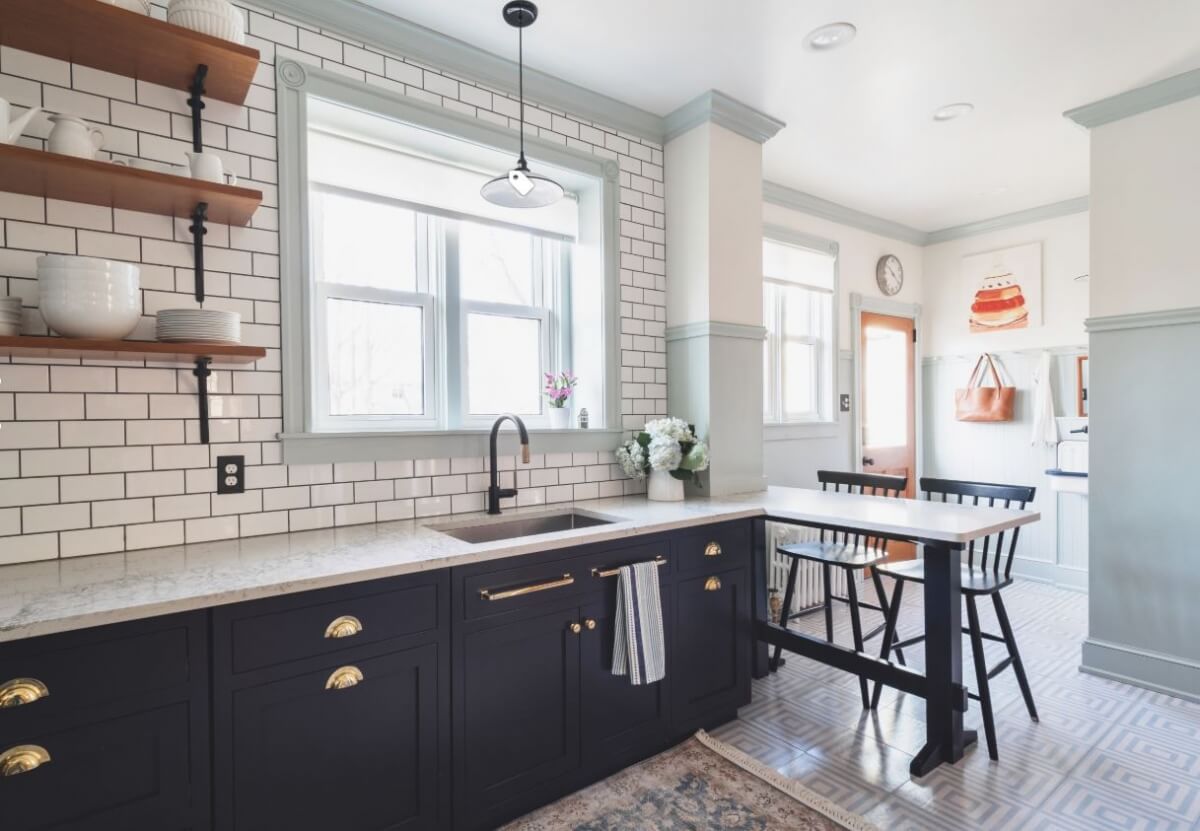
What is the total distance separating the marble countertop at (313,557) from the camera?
4.51 ft

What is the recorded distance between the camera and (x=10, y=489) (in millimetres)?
1718

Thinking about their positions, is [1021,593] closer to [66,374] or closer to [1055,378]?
[1055,378]

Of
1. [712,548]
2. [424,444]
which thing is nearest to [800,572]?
[712,548]

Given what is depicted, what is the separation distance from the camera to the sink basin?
94.5 inches

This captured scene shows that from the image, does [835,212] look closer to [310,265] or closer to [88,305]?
[310,265]

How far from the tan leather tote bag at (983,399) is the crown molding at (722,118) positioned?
2968 mm

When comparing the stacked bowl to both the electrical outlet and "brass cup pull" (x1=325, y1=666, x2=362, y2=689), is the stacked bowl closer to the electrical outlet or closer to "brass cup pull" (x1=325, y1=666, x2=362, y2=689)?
the electrical outlet

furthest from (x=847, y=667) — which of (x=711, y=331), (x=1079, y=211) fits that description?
(x=1079, y=211)

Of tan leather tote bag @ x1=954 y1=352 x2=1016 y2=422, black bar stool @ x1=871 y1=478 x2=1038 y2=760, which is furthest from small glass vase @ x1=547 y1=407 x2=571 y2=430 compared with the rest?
tan leather tote bag @ x1=954 y1=352 x2=1016 y2=422

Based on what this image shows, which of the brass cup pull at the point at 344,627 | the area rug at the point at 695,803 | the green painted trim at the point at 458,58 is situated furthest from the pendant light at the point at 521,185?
the area rug at the point at 695,803

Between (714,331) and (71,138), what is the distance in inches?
96.4

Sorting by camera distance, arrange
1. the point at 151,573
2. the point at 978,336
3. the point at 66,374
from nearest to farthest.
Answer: the point at 151,573 < the point at 66,374 < the point at 978,336

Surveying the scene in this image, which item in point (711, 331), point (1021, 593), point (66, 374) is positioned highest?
point (711, 331)

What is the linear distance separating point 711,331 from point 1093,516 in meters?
2.21
